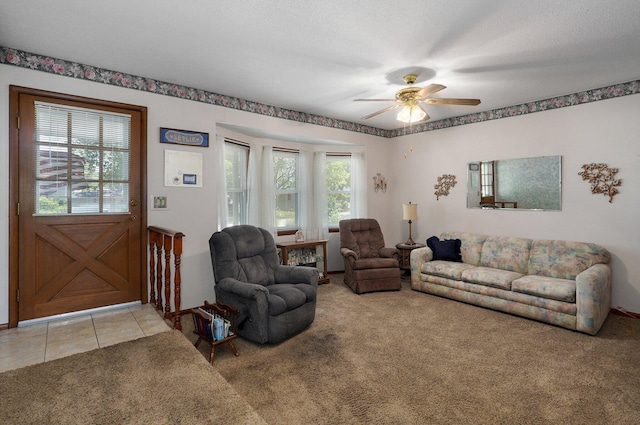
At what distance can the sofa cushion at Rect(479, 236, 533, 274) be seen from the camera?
14.2 feet

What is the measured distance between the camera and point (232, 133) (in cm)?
452

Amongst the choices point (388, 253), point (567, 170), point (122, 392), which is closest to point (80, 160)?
point (122, 392)

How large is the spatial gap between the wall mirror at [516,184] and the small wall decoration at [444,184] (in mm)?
279

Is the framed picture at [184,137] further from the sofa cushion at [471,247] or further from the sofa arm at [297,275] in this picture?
the sofa cushion at [471,247]

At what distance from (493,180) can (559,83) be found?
1519mm

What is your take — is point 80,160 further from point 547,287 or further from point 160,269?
point 547,287

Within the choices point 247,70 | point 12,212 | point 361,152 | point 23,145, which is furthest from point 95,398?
point 361,152

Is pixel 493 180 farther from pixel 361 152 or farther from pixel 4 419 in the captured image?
pixel 4 419

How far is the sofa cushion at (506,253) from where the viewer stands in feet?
14.2

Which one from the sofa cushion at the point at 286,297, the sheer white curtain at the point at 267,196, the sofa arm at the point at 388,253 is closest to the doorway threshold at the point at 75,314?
the sofa cushion at the point at 286,297

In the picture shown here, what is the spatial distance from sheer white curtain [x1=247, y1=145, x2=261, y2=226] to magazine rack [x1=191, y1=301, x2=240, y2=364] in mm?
1921

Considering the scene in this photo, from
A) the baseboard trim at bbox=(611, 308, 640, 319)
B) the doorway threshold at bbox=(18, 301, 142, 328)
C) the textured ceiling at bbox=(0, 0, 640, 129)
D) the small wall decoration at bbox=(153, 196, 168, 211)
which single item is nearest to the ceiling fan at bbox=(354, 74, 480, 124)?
the textured ceiling at bbox=(0, 0, 640, 129)

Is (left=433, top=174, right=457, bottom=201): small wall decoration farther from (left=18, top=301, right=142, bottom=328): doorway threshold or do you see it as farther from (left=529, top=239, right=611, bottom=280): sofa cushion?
(left=18, top=301, right=142, bottom=328): doorway threshold

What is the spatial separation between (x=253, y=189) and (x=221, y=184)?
0.65 metres
